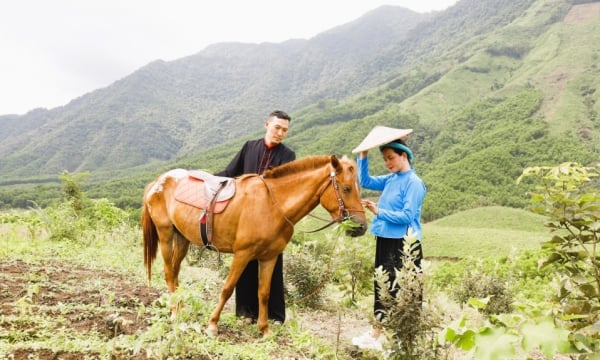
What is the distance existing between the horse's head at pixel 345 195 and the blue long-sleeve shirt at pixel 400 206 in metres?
0.25

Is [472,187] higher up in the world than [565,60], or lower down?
lower down

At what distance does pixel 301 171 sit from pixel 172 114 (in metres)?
193

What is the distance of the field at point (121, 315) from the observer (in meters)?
2.97

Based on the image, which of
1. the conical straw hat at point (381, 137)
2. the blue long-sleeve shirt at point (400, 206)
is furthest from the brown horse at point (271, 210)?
the blue long-sleeve shirt at point (400, 206)

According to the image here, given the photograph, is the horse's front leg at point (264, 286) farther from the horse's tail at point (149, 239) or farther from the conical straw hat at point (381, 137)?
the horse's tail at point (149, 239)

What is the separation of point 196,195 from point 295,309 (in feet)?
7.05

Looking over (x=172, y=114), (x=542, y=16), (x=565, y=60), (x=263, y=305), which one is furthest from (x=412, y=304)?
(x=172, y=114)

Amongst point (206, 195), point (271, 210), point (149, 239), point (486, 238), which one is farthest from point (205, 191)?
point (486, 238)

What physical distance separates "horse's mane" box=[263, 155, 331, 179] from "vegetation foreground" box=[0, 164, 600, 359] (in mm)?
627

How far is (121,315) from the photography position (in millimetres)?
3969

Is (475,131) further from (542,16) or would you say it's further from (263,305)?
(263,305)

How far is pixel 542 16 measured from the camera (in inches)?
5128

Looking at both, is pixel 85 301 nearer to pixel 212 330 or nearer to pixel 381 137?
pixel 212 330

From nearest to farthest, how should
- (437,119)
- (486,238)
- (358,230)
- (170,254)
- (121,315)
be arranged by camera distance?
(358,230) → (121,315) → (170,254) → (486,238) → (437,119)
